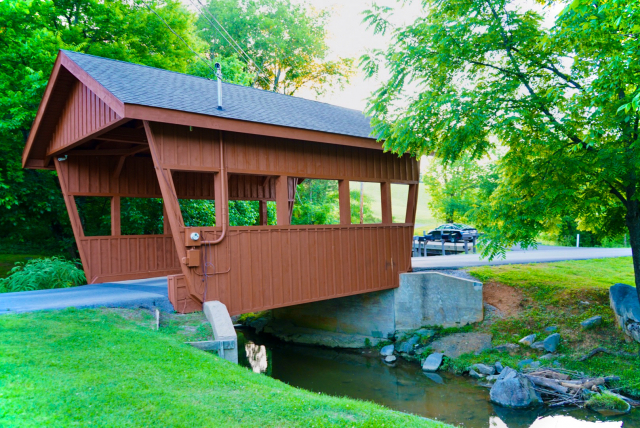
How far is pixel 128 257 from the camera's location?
478 inches

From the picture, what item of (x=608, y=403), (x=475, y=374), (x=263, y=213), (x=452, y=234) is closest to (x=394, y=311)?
(x=475, y=374)

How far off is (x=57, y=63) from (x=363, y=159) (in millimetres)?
7146

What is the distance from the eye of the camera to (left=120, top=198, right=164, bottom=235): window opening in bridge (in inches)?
597

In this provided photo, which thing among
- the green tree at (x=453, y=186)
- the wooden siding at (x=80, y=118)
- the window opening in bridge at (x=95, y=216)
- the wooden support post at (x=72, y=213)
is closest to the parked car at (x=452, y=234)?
the green tree at (x=453, y=186)

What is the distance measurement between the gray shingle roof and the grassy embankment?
19.2 feet

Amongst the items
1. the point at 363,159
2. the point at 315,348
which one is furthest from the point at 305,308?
the point at 363,159

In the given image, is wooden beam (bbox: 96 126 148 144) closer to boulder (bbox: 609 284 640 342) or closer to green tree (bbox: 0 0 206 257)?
green tree (bbox: 0 0 206 257)

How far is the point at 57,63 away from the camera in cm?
927

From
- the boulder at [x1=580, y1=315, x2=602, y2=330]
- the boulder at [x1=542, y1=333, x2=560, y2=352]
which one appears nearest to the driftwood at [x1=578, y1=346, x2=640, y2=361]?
the boulder at [x1=542, y1=333, x2=560, y2=352]

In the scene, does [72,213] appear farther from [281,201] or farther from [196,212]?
[196,212]

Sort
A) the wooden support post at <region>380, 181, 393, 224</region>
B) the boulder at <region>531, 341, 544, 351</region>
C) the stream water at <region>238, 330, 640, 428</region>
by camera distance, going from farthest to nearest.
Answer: the wooden support post at <region>380, 181, 393, 224</region> → the boulder at <region>531, 341, 544, 351</region> → the stream water at <region>238, 330, 640, 428</region>

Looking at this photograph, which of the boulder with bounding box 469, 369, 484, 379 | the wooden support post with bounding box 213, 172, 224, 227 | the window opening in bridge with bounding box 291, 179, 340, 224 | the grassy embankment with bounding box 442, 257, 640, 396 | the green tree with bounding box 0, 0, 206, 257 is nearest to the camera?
the wooden support post with bounding box 213, 172, 224, 227

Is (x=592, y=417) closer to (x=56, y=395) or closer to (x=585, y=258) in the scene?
(x=56, y=395)

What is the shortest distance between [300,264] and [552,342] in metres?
5.85
